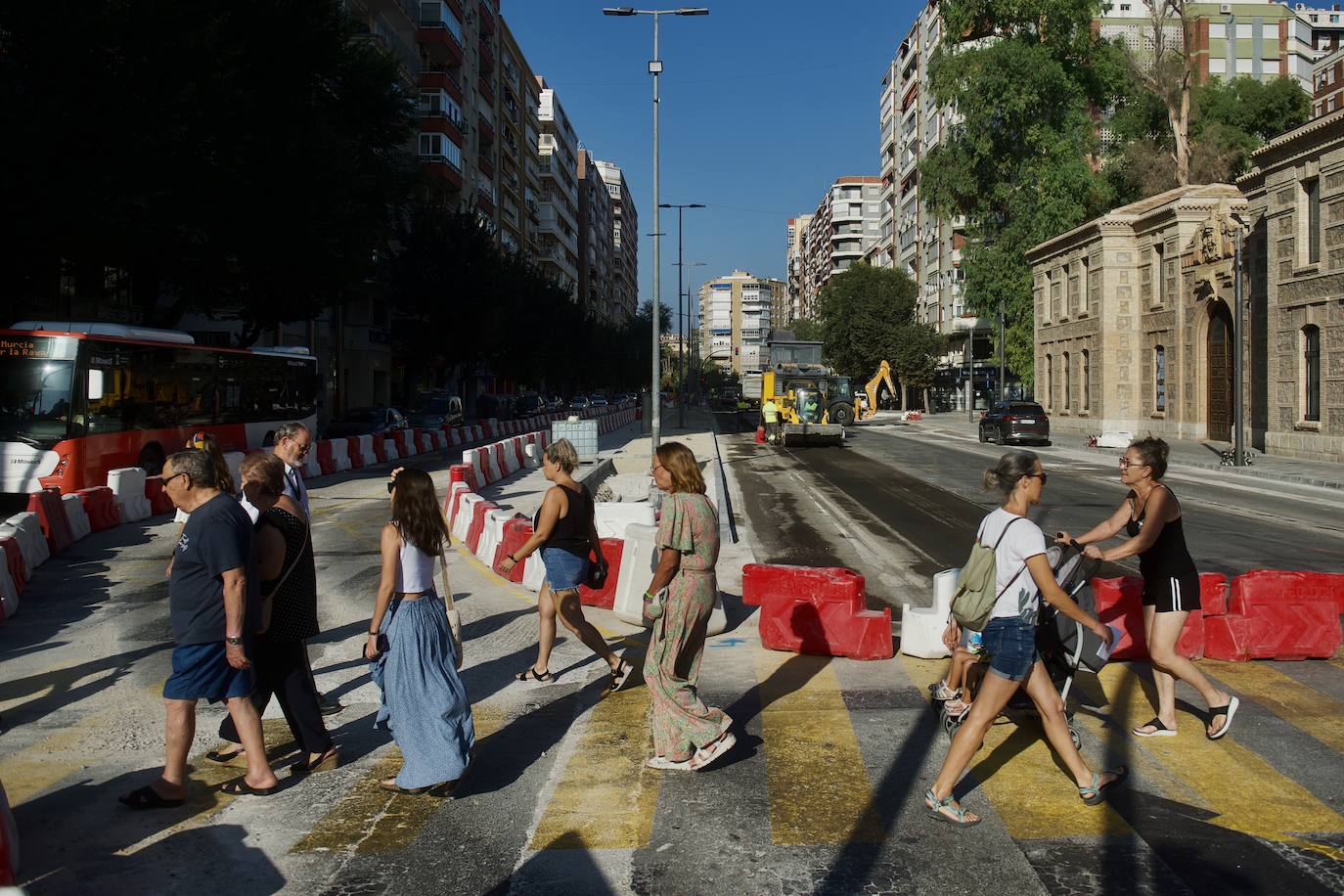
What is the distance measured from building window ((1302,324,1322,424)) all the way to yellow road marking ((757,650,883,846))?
27436mm

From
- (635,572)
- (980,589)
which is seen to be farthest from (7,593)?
(980,589)

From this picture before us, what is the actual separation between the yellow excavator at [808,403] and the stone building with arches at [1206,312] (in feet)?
41.4

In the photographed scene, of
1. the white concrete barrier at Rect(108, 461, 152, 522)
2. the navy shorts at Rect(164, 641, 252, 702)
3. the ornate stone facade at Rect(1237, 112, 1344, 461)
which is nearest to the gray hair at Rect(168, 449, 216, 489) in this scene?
the navy shorts at Rect(164, 641, 252, 702)

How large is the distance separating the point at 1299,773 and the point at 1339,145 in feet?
91.6

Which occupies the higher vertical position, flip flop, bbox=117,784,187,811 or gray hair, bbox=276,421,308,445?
gray hair, bbox=276,421,308,445

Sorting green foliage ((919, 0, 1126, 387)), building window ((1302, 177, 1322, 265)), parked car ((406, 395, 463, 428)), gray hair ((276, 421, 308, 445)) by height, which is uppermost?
green foliage ((919, 0, 1126, 387))

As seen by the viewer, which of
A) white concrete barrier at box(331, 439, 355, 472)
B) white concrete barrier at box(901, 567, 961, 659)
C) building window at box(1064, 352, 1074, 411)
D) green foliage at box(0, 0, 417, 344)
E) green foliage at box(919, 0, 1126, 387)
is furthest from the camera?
building window at box(1064, 352, 1074, 411)

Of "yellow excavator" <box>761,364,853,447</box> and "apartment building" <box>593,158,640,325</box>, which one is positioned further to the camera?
"apartment building" <box>593,158,640,325</box>

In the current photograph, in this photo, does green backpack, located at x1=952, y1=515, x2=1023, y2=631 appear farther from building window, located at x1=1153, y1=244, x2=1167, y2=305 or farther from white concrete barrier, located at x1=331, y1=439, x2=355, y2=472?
building window, located at x1=1153, y1=244, x2=1167, y2=305

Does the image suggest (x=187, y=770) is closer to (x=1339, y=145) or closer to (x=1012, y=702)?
(x=1012, y=702)

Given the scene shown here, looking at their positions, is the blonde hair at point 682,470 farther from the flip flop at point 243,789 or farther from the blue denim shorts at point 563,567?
the flip flop at point 243,789

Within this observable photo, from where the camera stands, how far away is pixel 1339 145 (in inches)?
1086

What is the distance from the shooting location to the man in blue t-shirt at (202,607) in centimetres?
488

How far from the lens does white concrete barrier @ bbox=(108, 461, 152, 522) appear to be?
16469mm
